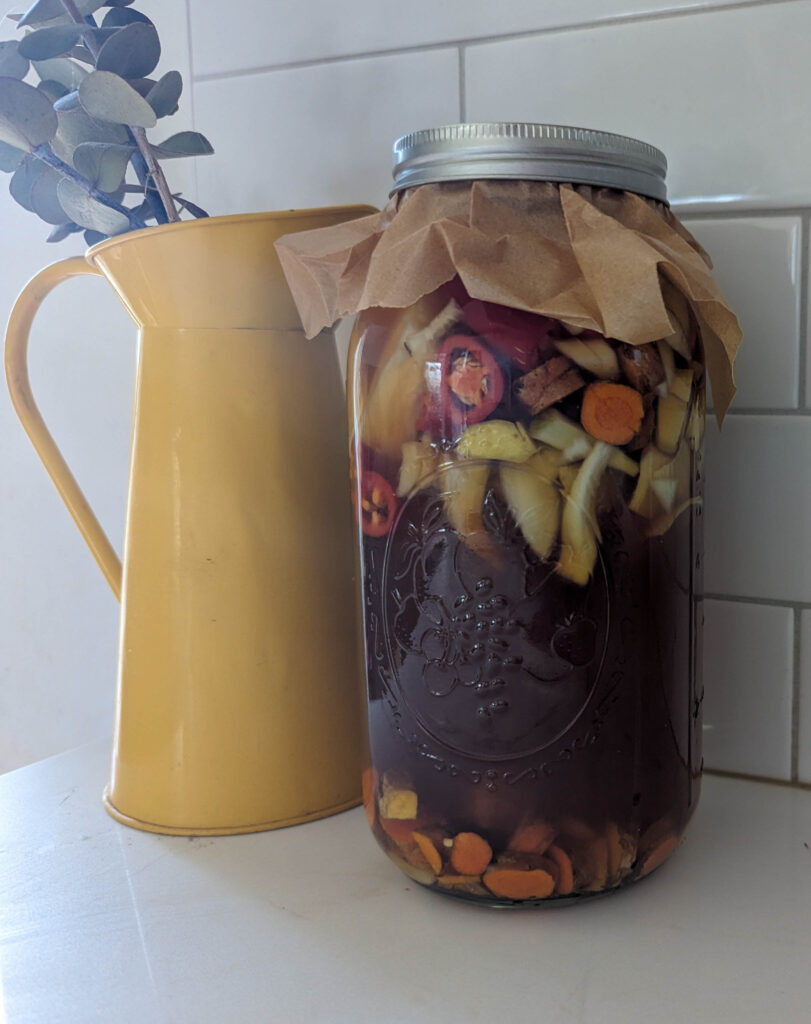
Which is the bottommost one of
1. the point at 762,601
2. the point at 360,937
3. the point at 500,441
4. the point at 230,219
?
the point at 360,937

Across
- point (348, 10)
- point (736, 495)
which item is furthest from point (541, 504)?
point (348, 10)

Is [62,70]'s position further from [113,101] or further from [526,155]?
[526,155]

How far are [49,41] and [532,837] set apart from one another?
0.50m

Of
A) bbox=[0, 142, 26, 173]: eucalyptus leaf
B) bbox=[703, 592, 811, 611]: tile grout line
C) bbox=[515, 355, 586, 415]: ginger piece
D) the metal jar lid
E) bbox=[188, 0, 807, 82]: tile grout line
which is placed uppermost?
bbox=[188, 0, 807, 82]: tile grout line

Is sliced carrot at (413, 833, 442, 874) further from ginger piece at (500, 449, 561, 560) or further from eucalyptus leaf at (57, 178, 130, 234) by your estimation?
eucalyptus leaf at (57, 178, 130, 234)

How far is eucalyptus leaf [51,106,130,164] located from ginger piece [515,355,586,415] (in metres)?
0.30

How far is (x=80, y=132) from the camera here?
55cm

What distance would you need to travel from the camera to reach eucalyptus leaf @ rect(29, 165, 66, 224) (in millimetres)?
568

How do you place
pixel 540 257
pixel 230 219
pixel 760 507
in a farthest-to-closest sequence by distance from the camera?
pixel 760 507 → pixel 230 219 → pixel 540 257

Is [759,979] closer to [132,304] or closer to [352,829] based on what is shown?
[352,829]

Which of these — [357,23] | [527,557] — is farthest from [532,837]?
[357,23]

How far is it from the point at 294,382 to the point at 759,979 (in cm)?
38

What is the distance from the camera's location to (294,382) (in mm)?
562

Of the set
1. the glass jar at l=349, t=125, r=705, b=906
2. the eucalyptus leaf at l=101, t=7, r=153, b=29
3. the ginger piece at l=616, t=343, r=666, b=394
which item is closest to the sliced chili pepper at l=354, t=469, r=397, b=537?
the glass jar at l=349, t=125, r=705, b=906
